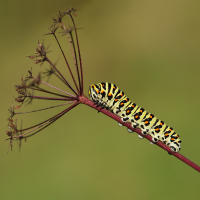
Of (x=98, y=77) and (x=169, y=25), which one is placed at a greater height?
(x=169, y=25)

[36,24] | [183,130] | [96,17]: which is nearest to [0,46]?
[36,24]

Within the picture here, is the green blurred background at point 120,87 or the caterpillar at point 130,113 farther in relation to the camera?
the green blurred background at point 120,87

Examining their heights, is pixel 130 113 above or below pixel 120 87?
below

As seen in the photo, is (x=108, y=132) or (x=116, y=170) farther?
(x=108, y=132)

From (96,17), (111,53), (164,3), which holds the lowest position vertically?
(111,53)

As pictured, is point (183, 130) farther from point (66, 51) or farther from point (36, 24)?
point (36, 24)

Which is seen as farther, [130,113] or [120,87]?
[120,87]
